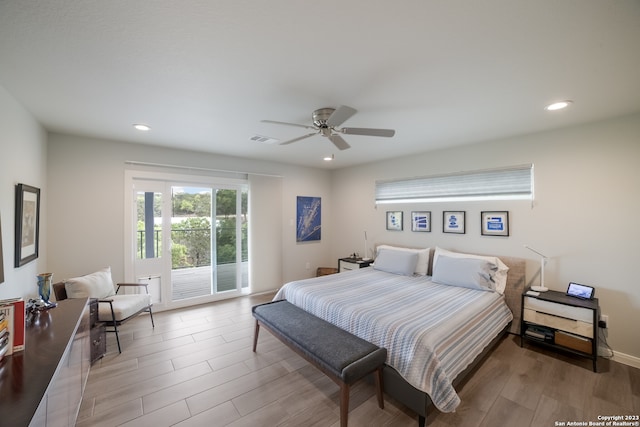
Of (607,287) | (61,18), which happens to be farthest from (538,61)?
(61,18)

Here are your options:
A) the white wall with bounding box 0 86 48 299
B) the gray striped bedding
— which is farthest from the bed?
the white wall with bounding box 0 86 48 299

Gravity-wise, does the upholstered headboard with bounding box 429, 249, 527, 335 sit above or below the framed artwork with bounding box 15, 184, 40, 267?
below

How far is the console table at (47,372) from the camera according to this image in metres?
1.07

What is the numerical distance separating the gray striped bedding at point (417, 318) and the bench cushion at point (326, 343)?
0.43 ft

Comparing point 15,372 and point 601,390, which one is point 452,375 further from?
point 15,372

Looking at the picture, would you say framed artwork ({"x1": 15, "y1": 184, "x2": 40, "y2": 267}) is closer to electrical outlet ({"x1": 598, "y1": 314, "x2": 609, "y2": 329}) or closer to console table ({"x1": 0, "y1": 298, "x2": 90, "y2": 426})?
console table ({"x1": 0, "y1": 298, "x2": 90, "y2": 426})

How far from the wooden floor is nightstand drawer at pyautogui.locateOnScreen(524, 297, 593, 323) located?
0.47 m

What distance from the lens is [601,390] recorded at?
2207 mm

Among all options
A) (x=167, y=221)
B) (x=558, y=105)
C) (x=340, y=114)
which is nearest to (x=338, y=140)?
(x=340, y=114)

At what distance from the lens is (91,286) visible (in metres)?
2.83

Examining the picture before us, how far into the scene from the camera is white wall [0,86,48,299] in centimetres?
206

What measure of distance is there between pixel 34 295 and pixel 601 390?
5340 millimetres

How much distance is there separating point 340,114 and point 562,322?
9.97 feet

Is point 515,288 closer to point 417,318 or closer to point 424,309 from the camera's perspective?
point 424,309
